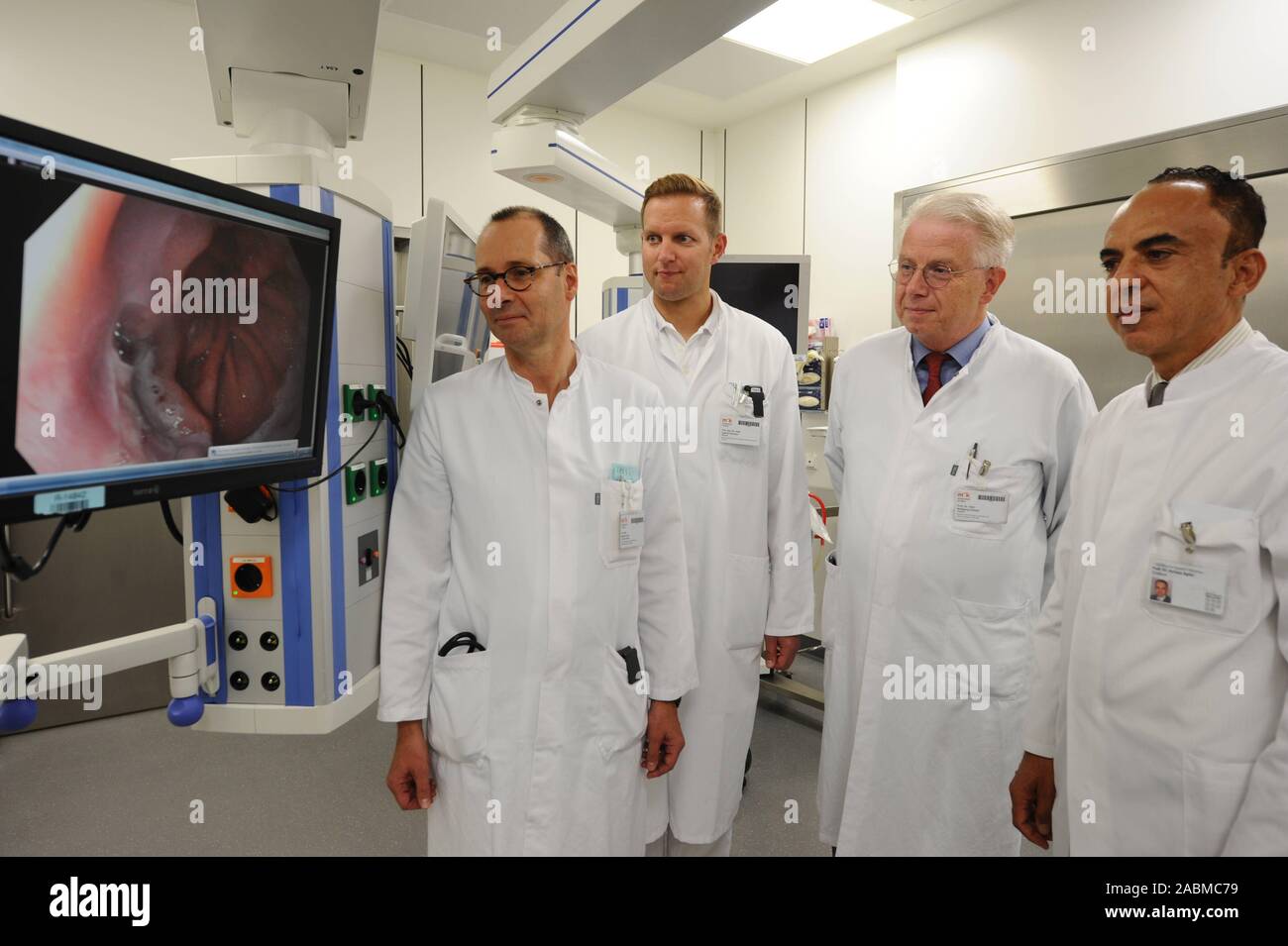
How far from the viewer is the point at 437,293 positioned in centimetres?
155

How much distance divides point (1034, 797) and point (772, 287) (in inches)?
87.6

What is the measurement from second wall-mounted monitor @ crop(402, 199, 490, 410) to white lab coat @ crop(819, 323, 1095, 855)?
3.38 ft

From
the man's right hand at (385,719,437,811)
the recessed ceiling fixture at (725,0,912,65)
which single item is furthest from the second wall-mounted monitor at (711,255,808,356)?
the man's right hand at (385,719,437,811)

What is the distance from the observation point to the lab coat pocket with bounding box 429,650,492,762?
133 cm

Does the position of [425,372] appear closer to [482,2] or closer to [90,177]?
[90,177]

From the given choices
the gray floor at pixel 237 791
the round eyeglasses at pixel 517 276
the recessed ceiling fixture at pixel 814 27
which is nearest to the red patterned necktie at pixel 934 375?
the round eyeglasses at pixel 517 276

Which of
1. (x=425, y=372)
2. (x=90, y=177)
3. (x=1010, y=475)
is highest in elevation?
(x=90, y=177)

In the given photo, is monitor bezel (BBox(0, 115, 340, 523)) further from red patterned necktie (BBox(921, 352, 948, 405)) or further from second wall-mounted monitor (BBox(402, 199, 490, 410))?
red patterned necktie (BBox(921, 352, 948, 405))

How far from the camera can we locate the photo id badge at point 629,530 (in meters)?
1.42

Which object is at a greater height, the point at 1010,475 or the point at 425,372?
the point at 425,372

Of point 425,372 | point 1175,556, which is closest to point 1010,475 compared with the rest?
point 1175,556

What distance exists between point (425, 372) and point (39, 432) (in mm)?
779
